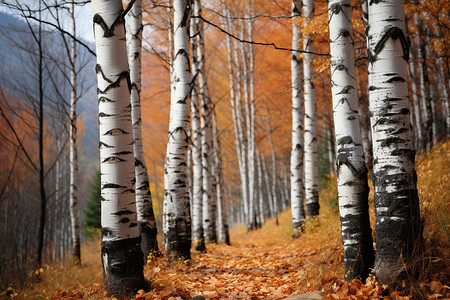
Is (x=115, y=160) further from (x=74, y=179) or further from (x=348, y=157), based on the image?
(x=74, y=179)

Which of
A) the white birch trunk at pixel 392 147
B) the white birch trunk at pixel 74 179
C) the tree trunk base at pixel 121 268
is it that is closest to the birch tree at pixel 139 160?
the tree trunk base at pixel 121 268

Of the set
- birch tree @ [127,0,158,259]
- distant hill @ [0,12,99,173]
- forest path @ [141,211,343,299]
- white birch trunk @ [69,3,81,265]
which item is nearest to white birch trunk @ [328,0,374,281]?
forest path @ [141,211,343,299]

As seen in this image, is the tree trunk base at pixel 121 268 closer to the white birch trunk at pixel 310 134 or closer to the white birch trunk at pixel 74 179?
the white birch trunk at pixel 310 134

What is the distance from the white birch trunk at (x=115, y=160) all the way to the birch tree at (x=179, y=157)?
5.91 ft

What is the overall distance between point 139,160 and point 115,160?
2555 millimetres

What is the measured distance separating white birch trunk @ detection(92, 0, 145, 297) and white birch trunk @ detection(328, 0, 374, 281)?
6.69ft

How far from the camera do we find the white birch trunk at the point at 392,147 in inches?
93.4

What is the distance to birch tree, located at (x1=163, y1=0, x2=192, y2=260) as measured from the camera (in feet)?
15.9

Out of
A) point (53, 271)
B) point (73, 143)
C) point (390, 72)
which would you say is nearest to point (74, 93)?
point (73, 143)

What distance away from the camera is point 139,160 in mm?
5453

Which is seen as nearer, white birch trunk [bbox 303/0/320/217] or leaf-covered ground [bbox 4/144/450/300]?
leaf-covered ground [bbox 4/144/450/300]

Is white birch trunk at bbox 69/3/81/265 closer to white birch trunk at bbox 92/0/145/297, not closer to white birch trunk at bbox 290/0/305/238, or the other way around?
white birch trunk at bbox 290/0/305/238

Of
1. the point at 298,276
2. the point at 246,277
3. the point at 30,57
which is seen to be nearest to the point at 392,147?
the point at 298,276

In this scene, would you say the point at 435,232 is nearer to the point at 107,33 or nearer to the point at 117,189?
the point at 117,189
